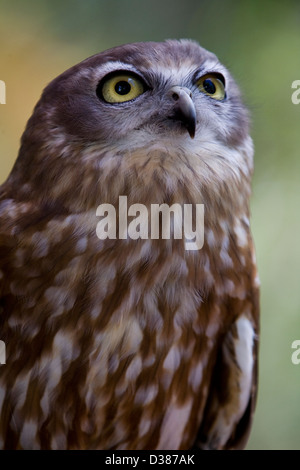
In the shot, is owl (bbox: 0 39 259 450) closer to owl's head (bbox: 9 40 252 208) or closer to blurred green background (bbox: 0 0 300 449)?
owl's head (bbox: 9 40 252 208)

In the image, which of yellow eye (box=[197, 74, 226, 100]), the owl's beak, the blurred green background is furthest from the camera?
the blurred green background

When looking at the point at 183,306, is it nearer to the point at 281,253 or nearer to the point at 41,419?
the point at 41,419

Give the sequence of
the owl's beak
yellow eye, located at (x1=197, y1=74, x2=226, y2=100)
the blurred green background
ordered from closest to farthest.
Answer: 1. the owl's beak
2. yellow eye, located at (x1=197, y1=74, x2=226, y2=100)
3. the blurred green background

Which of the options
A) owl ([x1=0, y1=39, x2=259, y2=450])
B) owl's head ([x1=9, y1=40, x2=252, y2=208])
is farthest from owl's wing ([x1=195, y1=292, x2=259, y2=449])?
owl's head ([x1=9, y1=40, x2=252, y2=208])

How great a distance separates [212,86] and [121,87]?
199 mm

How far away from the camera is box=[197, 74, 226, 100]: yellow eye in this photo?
133cm

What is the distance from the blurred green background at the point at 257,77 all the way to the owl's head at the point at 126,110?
16 cm

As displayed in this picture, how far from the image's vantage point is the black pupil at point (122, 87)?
1.26 meters

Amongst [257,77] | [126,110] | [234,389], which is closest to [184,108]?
[126,110]

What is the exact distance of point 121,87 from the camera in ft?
4.15

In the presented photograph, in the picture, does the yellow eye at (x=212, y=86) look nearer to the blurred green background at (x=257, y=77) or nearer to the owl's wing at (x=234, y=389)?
the blurred green background at (x=257, y=77)

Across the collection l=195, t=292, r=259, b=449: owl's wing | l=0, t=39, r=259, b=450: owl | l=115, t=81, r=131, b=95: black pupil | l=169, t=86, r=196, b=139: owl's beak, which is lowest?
l=195, t=292, r=259, b=449: owl's wing

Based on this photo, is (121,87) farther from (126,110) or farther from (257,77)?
(257,77)
